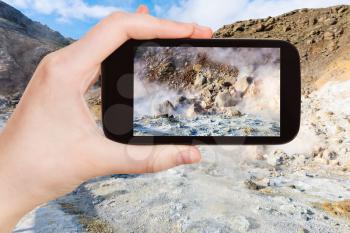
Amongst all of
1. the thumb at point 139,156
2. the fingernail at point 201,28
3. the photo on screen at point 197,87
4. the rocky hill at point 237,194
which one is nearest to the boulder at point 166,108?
the photo on screen at point 197,87

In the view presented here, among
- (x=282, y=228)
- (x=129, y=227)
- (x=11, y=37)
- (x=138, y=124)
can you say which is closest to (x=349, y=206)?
(x=282, y=228)

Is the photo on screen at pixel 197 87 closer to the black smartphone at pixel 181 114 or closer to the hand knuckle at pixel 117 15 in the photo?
the black smartphone at pixel 181 114

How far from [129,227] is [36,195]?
5.50 meters

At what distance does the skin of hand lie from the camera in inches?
88.3

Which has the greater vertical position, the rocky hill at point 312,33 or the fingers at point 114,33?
the rocky hill at point 312,33

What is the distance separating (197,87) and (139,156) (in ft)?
6.02

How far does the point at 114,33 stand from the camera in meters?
2.23

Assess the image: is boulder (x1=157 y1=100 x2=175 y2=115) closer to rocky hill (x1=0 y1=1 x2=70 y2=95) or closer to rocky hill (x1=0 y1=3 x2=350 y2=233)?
rocky hill (x1=0 y1=3 x2=350 y2=233)

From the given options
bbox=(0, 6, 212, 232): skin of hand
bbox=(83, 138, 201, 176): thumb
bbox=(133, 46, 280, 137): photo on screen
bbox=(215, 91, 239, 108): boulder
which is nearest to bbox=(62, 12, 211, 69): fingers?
bbox=(0, 6, 212, 232): skin of hand

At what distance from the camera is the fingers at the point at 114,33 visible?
86.9 inches

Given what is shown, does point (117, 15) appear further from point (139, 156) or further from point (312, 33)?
point (312, 33)

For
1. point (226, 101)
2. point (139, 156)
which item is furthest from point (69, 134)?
point (226, 101)

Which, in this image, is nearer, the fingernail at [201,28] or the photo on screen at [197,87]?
the fingernail at [201,28]

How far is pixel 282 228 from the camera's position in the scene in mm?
7711
